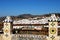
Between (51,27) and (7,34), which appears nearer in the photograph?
(51,27)

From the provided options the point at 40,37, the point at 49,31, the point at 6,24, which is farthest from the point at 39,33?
the point at 6,24

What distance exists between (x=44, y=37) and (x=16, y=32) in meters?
1.75

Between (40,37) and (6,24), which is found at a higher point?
(6,24)

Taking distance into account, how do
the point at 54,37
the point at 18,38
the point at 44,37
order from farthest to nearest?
the point at 18,38
the point at 44,37
the point at 54,37

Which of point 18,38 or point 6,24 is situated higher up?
point 6,24

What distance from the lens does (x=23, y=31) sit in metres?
7.70

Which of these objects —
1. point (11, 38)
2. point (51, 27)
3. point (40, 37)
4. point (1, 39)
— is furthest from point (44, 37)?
point (1, 39)

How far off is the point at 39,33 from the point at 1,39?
2.22 metres

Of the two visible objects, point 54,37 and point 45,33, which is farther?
point 45,33

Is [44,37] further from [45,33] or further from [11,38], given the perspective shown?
[11,38]

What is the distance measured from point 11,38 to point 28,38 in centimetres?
101

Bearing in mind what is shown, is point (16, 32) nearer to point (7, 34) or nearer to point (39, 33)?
point (7, 34)

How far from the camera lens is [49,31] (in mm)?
6684

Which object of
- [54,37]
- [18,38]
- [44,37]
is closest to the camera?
[54,37]
